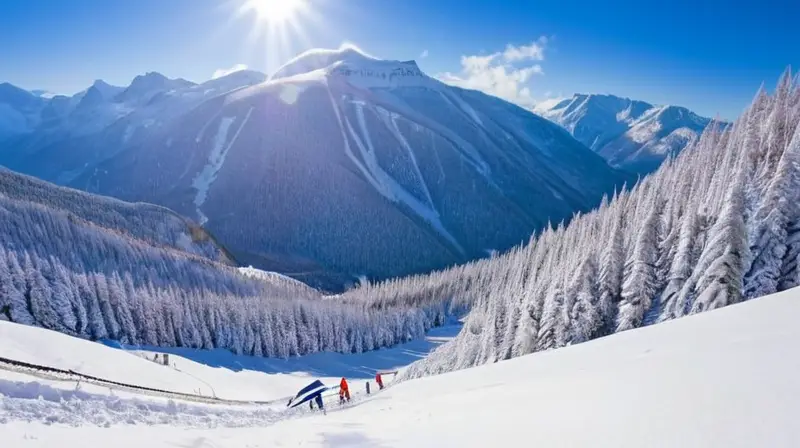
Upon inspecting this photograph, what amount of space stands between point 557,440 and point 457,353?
1825 inches

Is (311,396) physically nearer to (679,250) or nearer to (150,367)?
(150,367)

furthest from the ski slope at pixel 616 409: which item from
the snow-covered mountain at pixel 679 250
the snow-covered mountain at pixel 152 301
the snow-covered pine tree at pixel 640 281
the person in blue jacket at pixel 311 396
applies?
the snow-covered mountain at pixel 152 301

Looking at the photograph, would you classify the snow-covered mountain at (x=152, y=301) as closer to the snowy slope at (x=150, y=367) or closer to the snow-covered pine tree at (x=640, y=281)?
the snowy slope at (x=150, y=367)

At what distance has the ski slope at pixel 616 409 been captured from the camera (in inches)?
339

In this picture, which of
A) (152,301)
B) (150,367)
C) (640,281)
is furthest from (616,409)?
(152,301)

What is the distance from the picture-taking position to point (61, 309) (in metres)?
57.9

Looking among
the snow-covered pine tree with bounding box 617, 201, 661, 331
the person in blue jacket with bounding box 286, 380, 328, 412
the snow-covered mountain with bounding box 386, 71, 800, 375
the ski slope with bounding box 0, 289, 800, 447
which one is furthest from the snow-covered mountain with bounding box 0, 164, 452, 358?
the snow-covered pine tree with bounding box 617, 201, 661, 331

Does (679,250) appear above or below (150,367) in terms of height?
above

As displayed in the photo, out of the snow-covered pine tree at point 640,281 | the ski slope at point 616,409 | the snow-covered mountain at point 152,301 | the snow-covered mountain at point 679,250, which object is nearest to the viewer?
the ski slope at point 616,409

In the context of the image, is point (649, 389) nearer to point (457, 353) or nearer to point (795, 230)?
point (795, 230)

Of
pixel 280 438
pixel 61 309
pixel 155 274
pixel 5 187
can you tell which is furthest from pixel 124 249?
pixel 280 438

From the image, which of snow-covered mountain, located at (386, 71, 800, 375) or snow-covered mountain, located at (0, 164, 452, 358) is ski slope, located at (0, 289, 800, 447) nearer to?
snow-covered mountain, located at (386, 71, 800, 375)

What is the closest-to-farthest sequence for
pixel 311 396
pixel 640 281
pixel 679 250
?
pixel 311 396 < pixel 679 250 < pixel 640 281

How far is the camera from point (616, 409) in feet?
33.9
